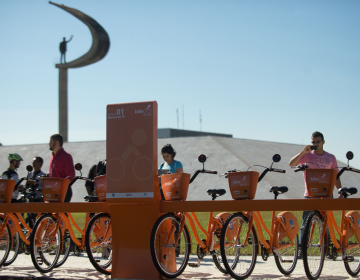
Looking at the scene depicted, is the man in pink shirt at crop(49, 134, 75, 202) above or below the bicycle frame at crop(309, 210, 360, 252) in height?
above

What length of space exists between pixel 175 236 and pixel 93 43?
28666mm

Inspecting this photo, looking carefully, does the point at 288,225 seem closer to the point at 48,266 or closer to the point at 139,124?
the point at 139,124

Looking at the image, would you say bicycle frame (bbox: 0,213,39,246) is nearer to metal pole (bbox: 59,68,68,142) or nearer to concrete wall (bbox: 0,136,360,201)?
concrete wall (bbox: 0,136,360,201)

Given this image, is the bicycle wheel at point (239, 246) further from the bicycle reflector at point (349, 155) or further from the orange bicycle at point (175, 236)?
the bicycle reflector at point (349, 155)

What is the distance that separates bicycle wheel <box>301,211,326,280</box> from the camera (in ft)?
15.8

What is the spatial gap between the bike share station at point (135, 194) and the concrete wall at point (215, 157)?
14.6 metres

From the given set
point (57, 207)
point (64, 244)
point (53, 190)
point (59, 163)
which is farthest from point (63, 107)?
point (57, 207)

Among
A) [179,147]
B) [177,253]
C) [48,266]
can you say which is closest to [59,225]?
[48,266]

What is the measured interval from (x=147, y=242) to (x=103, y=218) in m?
0.89

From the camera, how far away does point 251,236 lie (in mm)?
5289

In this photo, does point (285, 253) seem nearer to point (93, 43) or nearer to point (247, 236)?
point (247, 236)

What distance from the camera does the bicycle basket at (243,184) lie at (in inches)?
205

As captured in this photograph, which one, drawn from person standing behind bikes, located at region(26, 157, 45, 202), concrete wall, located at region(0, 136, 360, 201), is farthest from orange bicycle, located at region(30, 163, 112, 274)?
concrete wall, located at region(0, 136, 360, 201)

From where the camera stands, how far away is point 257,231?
534 cm
